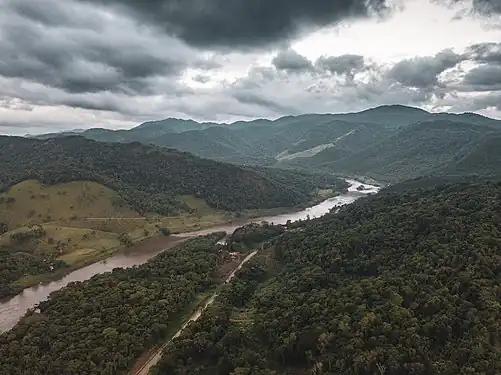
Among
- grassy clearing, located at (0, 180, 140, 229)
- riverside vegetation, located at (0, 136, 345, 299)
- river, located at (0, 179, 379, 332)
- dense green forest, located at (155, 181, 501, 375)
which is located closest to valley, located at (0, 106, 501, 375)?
dense green forest, located at (155, 181, 501, 375)

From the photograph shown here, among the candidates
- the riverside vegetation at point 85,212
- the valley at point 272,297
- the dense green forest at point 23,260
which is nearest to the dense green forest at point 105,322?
the valley at point 272,297

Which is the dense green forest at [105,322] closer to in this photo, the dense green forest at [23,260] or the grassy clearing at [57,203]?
the dense green forest at [23,260]

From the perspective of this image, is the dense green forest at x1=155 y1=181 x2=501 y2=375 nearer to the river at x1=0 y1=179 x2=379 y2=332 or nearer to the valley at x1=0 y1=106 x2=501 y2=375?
the valley at x1=0 y1=106 x2=501 y2=375

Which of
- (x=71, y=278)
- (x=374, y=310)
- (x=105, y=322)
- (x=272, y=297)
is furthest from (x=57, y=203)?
(x=374, y=310)

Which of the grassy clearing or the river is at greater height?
the grassy clearing

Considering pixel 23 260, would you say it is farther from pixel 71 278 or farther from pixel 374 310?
pixel 374 310

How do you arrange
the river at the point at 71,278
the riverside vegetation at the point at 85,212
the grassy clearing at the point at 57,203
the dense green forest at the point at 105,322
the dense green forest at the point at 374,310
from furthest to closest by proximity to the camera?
the grassy clearing at the point at 57,203 < the riverside vegetation at the point at 85,212 < the river at the point at 71,278 < the dense green forest at the point at 105,322 < the dense green forest at the point at 374,310

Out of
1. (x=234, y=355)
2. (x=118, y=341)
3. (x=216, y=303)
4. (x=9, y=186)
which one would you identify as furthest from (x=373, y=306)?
(x=9, y=186)
